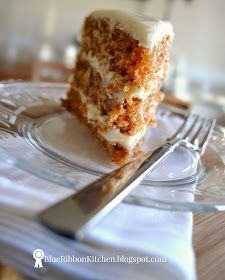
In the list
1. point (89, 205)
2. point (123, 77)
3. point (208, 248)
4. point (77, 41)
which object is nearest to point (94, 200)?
point (89, 205)

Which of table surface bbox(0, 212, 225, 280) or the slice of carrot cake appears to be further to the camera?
the slice of carrot cake

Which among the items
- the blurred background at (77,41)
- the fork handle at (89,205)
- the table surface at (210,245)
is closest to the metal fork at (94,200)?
the fork handle at (89,205)

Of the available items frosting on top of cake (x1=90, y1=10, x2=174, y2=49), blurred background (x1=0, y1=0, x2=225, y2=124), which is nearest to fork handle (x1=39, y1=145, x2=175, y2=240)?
frosting on top of cake (x1=90, y1=10, x2=174, y2=49)

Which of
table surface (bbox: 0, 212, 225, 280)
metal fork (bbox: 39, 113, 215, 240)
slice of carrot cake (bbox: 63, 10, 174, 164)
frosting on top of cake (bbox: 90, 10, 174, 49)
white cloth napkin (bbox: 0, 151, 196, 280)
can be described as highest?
frosting on top of cake (bbox: 90, 10, 174, 49)

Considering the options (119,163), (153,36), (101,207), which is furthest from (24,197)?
(153,36)

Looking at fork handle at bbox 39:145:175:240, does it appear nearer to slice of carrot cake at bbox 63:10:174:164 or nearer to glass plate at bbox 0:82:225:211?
glass plate at bbox 0:82:225:211
